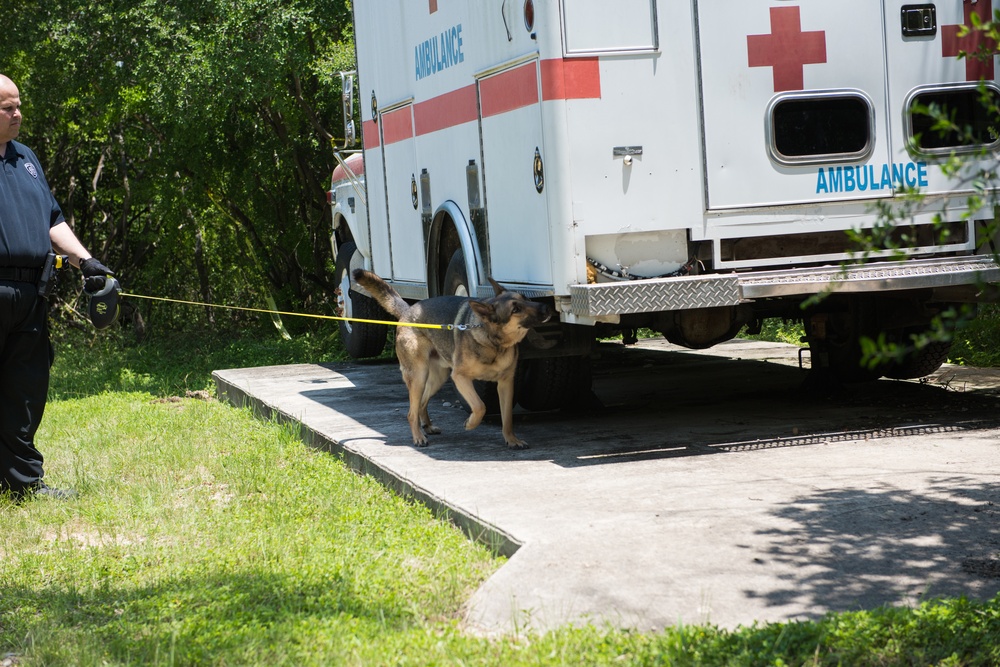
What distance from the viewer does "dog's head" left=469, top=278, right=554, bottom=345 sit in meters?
6.82

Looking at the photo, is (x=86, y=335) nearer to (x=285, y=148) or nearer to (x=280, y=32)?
(x=285, y=148)

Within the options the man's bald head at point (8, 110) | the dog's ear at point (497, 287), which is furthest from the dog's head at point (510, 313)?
the man's bald head at point (8, 110)

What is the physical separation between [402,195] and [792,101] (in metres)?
3.64

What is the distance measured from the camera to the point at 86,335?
16.9 m

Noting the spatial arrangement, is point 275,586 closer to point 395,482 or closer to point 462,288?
point 395,482

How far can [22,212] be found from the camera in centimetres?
646

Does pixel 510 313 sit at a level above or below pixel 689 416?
above

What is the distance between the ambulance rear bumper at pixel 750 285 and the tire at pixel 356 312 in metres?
6.10

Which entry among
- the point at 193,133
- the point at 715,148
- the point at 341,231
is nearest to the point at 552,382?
the point at 715,148

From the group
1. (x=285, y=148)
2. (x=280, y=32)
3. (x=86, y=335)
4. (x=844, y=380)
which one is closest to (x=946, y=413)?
(x=844, y=380)

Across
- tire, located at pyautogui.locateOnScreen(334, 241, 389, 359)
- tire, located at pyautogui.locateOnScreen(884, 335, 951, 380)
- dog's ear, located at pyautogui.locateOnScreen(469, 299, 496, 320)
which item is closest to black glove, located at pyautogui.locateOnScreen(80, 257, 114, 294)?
dog's ear, located at pyautogui.locateOnScreen(469, 299, 496, 320)

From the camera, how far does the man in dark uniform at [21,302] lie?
6.42 metres

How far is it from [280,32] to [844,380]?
7.15 meters

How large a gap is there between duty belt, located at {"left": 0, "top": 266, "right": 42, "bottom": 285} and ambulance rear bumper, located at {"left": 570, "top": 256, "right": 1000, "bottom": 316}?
2.95m
